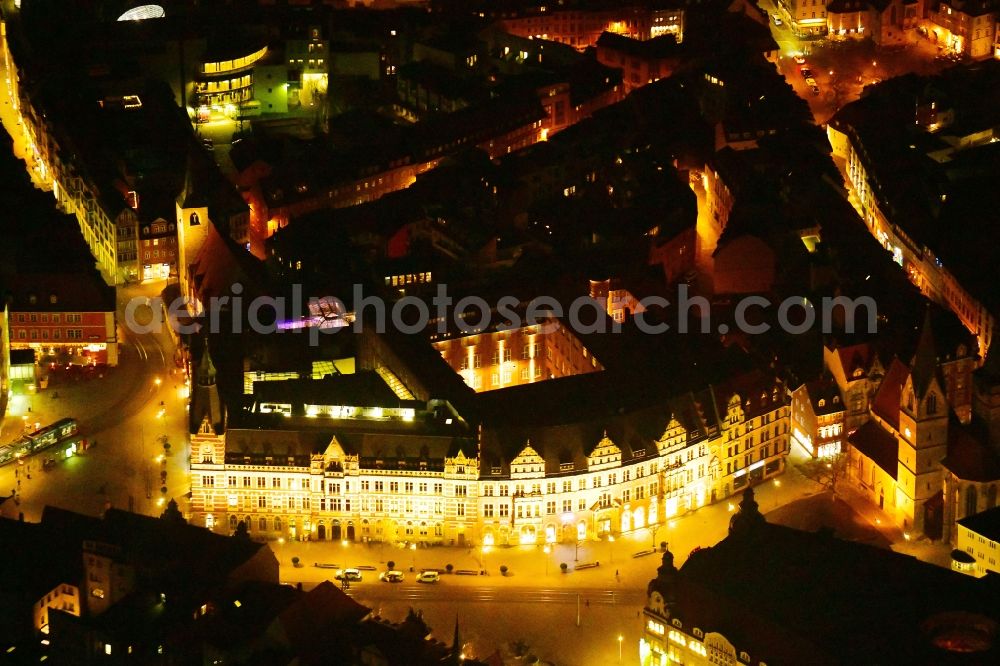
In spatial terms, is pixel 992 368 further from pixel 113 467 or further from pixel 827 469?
pixel 113 467

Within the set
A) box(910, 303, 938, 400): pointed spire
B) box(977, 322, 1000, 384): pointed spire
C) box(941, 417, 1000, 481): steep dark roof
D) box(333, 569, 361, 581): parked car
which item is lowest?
box(333, 569, 361, 581): parked car

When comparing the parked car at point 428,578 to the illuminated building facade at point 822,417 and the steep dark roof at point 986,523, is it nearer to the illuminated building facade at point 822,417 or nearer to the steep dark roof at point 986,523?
the illuminated building facade at point 822,417

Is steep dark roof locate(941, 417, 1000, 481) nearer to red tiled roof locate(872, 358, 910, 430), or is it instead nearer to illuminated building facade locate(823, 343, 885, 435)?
red tiled roof locate(872, 358, 910, 430)

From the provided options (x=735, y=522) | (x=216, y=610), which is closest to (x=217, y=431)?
(x=216, y=610)

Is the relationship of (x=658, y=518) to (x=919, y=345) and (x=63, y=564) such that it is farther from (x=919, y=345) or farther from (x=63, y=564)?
(x=63, y=564)

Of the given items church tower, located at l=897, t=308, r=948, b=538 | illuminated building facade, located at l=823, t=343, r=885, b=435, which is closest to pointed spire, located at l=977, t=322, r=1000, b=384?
illuminated building facade, located at l=823, t=343, r=885, b=435

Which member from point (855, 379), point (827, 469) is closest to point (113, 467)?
point (827, 469)
